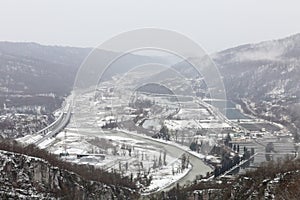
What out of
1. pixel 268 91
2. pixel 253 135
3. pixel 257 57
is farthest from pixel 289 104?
pixel 257 57

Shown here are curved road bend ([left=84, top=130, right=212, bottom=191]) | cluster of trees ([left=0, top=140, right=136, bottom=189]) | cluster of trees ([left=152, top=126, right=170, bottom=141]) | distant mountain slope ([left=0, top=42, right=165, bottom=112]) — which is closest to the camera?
cluster of trees ([left=0, top=140, right=136, bottom=189])

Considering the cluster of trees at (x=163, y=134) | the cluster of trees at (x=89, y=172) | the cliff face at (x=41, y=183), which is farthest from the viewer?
the cluster of trees at (x=163, y=134)

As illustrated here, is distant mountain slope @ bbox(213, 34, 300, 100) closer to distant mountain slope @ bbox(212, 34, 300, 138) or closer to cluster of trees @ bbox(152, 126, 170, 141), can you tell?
distant mountain slope @ bbox(212, 34, 300, 138)

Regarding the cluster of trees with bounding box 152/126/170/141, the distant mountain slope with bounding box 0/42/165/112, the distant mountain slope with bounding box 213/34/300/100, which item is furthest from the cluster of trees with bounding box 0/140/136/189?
the distant mountain slope with bounding box 213/34/300/100

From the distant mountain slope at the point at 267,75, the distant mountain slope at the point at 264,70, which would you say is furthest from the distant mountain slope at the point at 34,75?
the distant mountain slope at the point at 267,75

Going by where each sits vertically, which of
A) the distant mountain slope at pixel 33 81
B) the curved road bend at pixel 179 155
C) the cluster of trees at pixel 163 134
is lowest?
the curved road bend at pixel 179 155

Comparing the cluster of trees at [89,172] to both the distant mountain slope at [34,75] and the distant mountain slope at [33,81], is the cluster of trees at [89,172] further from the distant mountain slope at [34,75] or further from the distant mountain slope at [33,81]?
the distant mountain slope at [34,75]

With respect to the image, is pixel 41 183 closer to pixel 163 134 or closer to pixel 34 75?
pixel 163 134

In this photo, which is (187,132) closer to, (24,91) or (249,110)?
(249,110)

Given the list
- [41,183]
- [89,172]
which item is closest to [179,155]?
[89,172]
